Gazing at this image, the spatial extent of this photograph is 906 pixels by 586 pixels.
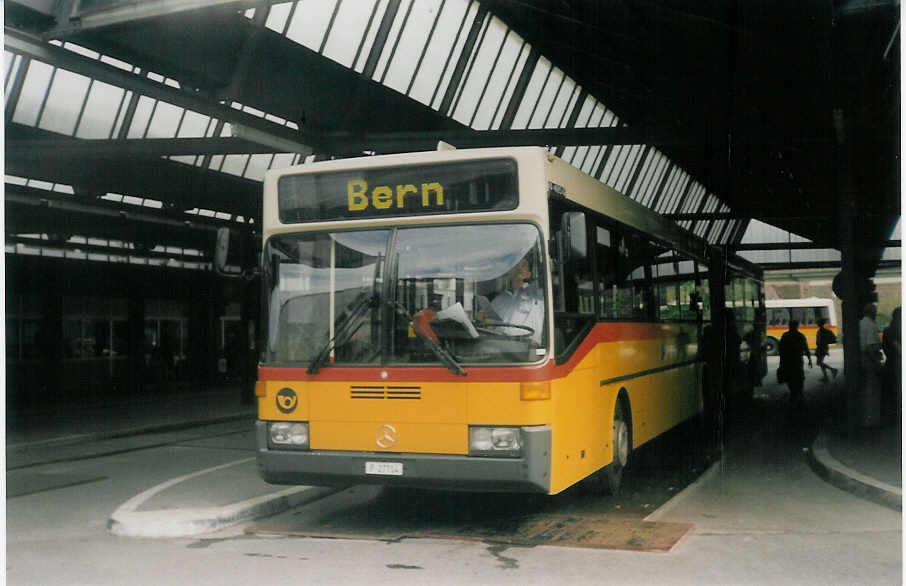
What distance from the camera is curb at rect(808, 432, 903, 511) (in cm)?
891

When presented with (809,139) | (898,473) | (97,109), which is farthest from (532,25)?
(898,473)

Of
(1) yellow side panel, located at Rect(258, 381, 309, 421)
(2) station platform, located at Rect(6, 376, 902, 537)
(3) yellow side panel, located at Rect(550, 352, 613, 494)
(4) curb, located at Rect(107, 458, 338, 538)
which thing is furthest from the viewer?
(2) station platform, located at Rect(6, 376, 902, 537)

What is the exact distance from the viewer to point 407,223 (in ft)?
26.0

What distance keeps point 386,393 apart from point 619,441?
3.01 meters

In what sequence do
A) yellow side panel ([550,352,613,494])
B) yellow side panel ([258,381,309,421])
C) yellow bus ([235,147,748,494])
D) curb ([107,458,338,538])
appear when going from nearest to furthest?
yellow bus ([235,147,748,494])
yellow side panel ([550,352,613,494])
yellow side panel ([258,381,309,421])
curb ([107,458,338,538])

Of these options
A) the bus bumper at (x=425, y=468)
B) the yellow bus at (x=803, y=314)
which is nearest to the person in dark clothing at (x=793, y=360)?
the bus bumper at (x=425, y=468)

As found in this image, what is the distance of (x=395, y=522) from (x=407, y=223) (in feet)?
8.75

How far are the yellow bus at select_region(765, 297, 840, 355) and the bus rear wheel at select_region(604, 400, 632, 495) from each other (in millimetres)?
46280

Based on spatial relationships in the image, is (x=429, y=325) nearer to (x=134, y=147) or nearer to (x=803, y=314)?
(x=134, y=147)

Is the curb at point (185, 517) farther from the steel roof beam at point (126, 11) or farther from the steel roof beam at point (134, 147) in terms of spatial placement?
the steel roof beam at point (134, 147)

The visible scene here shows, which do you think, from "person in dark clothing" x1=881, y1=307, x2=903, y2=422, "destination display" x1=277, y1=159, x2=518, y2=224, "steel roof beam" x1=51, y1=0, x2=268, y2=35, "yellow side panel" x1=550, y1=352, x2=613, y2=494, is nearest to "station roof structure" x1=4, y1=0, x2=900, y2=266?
"steel roof beam" x1=51, y1=0, x2=268, y2=35

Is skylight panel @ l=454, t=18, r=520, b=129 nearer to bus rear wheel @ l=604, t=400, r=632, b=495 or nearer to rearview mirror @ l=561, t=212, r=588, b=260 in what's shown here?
bus rear wheel @ l=604, t=400, r=632, b=495

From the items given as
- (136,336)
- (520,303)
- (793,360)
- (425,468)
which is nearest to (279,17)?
(520,303)

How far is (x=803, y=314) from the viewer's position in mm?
55438
